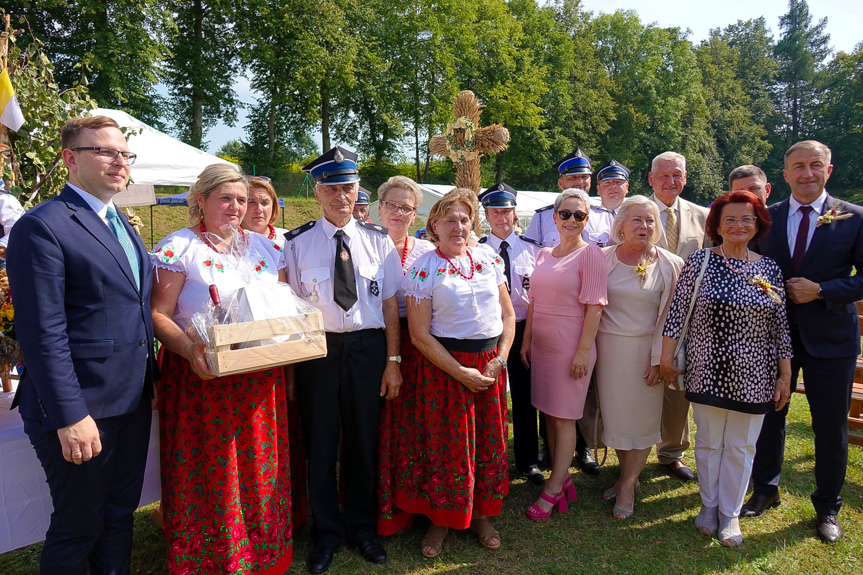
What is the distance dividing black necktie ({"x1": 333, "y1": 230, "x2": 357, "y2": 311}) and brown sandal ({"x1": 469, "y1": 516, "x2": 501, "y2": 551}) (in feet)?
5.37

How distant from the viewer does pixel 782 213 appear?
11.4ft

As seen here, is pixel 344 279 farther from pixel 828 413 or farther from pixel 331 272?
pixel 828 413

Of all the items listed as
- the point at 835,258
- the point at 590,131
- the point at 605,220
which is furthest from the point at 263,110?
the point at 835,258

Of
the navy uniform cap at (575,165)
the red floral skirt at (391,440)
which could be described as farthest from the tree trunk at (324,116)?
the red floral skirt at (391,440)

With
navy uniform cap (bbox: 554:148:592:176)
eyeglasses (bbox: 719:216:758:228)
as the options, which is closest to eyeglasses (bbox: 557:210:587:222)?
eyeglasses (bbox: 719:216:758:228)

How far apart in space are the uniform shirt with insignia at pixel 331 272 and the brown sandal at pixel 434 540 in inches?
52.4

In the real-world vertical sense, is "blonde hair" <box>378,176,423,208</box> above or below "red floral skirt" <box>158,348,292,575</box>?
above

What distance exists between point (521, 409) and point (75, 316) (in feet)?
10.0

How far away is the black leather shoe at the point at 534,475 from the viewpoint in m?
4.07

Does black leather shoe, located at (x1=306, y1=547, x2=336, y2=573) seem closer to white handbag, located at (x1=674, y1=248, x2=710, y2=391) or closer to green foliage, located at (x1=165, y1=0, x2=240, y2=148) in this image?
white handbag, located at (x1=674, y1=248, x2=710, y2=391)

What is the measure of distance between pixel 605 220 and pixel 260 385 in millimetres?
3516

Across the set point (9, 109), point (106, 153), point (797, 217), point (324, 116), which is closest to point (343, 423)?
point (106, 153)

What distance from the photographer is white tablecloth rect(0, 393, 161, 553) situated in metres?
2.42

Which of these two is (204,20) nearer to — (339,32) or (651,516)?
(339,32)
